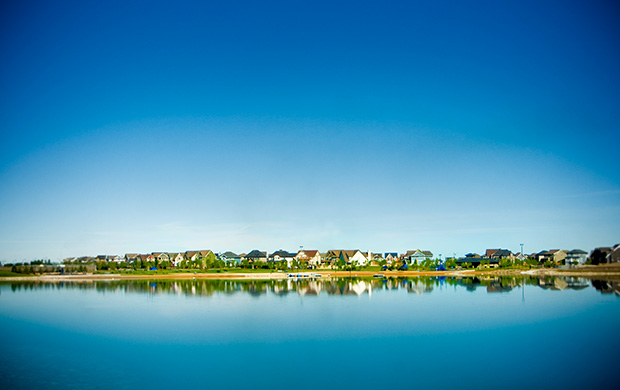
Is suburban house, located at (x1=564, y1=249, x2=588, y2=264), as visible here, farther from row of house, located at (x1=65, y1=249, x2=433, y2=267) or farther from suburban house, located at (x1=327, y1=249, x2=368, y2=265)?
suburban house, located at (x1=327, y1=249, x2=368, y2=265)

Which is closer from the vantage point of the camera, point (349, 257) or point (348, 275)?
point (348, 275)

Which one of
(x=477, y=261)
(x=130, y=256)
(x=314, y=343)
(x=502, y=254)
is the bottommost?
(x=477, y=261)

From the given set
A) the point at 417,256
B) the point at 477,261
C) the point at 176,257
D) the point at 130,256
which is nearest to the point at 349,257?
the point at 417,256

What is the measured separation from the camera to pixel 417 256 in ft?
367

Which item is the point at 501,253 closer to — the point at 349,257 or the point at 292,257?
the point at 349,257

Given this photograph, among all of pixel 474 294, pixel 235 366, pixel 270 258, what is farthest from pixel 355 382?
pixel 270 258

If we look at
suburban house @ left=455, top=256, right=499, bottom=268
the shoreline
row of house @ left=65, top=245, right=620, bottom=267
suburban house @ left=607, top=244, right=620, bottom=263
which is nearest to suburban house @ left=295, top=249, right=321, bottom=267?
row of house @ left=65, top=245, right=620, bottom=267

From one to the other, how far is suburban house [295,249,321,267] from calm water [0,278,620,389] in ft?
206

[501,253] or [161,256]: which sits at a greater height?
[161,256]

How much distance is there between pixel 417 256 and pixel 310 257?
2915 centimetres

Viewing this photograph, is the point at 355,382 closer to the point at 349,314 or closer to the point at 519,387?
the point at 519,387

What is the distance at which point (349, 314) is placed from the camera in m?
29.5

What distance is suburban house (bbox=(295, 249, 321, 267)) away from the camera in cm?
10028

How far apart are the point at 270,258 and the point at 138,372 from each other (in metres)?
91.3
